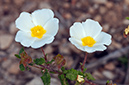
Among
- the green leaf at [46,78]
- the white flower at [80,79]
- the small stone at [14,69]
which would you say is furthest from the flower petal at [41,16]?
the small stone at [14,69]

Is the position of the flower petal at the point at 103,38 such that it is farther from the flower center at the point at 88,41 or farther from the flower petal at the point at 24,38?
the flower petal at the point at 24,38

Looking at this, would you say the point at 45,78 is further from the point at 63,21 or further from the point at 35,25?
the point at 63,21

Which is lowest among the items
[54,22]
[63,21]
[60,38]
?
[60,38]

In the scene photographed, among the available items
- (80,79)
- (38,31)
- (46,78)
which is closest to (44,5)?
(38,31)

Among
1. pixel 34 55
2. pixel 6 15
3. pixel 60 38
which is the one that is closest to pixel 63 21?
pixel 60 38

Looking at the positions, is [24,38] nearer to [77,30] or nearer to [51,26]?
[51,26]
